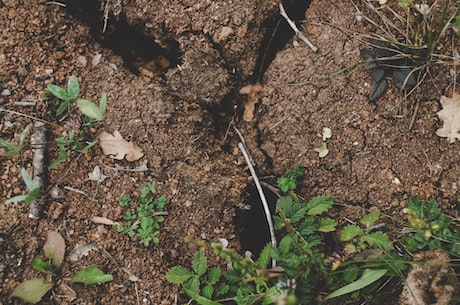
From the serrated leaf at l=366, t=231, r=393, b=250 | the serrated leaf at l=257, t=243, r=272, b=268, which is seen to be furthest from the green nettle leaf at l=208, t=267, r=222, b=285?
the serrated leaf at l=366, t=231, r=393, b=250

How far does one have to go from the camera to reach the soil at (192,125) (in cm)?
236

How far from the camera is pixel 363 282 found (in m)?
2.19

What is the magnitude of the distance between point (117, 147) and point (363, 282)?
1.32 metres

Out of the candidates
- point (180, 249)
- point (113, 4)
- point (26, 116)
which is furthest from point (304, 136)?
point (26, 116)

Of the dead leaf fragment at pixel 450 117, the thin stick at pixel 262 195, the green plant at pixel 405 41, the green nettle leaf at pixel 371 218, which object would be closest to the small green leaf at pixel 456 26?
the green plant at pixel 405 41

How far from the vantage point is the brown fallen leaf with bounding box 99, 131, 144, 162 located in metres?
2.39

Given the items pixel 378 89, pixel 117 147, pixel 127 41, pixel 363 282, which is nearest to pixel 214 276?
pixel 363 282

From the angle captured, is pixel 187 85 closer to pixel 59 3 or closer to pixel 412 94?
pixel 59 3

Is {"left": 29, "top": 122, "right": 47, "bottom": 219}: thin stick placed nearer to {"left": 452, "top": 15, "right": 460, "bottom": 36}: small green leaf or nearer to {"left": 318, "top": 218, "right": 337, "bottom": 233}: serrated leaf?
{"left": 318, "top": 218, "right": 337, "bottom": 233}: serrated leaf

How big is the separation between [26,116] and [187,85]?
80 cm

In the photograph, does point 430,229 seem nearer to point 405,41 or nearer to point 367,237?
point 367,237

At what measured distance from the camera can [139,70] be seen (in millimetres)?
2613

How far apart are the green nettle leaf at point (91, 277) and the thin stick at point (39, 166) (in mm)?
343

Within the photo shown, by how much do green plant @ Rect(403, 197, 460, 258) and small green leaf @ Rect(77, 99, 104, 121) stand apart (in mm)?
1533
